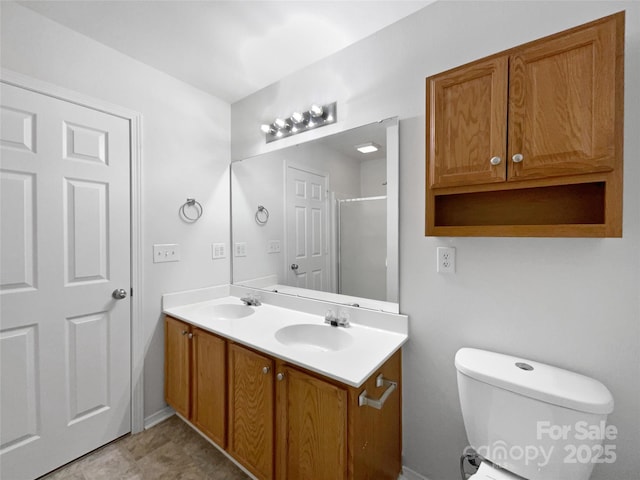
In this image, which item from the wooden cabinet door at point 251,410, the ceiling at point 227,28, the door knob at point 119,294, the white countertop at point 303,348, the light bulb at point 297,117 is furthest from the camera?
the light bulb at point 297,117

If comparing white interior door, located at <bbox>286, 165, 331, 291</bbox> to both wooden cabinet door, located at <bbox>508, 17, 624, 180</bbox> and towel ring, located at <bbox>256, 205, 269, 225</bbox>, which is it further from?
wooden cabinet door, located at <bbox>508, 17, 624, 180</bbox>

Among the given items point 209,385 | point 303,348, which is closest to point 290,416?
point 303,348

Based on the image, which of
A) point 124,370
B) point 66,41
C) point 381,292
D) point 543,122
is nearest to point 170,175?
point 66,41

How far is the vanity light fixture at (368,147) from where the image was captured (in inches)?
59.5

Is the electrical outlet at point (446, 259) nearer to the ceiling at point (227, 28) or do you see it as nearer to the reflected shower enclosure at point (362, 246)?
the reflected shower enclosure at point (362, 246)

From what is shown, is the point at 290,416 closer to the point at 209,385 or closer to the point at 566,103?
the point at 209,385

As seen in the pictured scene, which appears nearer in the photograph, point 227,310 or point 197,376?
point 197,376

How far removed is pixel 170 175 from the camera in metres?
1.97

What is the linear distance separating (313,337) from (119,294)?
1.26 metres

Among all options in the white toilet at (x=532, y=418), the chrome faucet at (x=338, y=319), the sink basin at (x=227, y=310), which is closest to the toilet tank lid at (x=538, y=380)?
the white toilet at (x=532, y=418)

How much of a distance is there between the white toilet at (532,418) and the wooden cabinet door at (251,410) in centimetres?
85

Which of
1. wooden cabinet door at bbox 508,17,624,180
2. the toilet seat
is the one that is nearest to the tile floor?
the toilet seat

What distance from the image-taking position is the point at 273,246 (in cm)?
204

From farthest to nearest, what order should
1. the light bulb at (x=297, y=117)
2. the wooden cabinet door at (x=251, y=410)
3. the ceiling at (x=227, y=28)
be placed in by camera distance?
the light bulb at (x=297, y=117)
the ceiling at (x=227, y=28)
the wooden cabinet door at (x=251, y=410)
